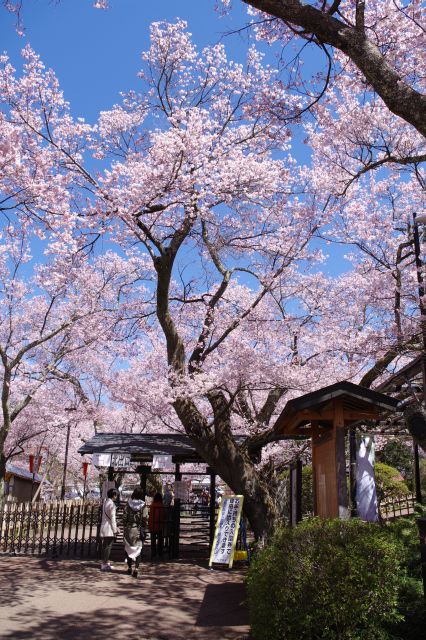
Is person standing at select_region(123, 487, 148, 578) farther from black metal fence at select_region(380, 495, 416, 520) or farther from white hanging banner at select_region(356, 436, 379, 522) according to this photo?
black metal fence at select_region(380, 495, 416, 520)

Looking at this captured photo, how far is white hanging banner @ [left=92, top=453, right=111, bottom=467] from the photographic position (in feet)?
48.9

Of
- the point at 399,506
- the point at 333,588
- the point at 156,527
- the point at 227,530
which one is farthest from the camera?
the point at 399,506

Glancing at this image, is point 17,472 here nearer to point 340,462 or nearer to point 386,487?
point 386,487

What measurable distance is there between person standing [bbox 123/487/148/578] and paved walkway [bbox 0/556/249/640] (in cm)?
39

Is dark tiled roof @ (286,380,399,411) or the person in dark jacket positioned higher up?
dark tiled roof @ (286,380,399,411)

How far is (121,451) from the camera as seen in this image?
585 inches

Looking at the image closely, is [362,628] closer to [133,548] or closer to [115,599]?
[115,599]

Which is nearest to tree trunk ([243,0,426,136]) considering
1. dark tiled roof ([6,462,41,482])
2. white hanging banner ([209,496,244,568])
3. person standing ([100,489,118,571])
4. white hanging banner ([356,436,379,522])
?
white hanging banner ([356,436,379,522])

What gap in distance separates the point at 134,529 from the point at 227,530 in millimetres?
1906

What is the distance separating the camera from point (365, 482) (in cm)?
873

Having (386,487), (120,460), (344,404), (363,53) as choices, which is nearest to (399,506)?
(386,487)

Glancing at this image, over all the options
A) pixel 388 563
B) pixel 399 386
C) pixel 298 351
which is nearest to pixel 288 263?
pixel 298 351

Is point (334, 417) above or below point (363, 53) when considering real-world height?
below

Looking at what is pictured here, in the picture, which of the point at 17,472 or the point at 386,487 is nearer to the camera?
the point at 386,487
